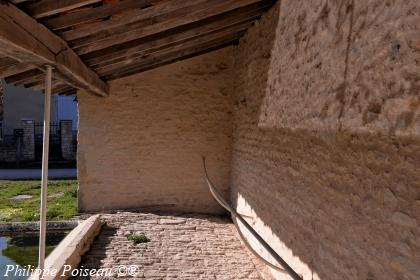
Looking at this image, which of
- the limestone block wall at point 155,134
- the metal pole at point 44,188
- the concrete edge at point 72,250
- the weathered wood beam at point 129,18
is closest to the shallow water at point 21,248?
the concrete edge at point 72,250

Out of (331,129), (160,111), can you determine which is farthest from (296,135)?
(160,111)

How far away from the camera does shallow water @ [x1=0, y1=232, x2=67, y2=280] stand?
234 inches

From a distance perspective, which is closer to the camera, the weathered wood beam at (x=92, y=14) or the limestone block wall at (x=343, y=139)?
the limestone block wall at (x=343, y=139)

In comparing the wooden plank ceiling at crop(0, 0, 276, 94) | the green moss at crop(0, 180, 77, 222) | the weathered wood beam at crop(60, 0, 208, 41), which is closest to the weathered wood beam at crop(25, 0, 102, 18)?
the wooden plank ceiling at crop(0, 0, 276, 94)

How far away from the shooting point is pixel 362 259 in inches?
102

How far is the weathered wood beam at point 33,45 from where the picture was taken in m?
2.75

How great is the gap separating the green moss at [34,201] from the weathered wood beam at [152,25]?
4327mm

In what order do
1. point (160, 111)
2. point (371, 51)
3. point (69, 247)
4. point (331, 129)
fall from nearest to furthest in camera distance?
point (371, 51)
point (331, 129)
point (69, 247)
point (160, 111)

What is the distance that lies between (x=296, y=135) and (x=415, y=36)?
2.10 metres

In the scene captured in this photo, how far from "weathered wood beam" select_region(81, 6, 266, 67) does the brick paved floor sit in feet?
8.50

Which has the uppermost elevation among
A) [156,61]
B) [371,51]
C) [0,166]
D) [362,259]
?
[156,61]

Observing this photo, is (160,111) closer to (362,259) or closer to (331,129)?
(331,129)

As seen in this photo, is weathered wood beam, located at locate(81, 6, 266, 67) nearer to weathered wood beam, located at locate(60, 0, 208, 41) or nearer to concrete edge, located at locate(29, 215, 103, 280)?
weathered wood beam, located at locate(60, 0, 208, 41)
